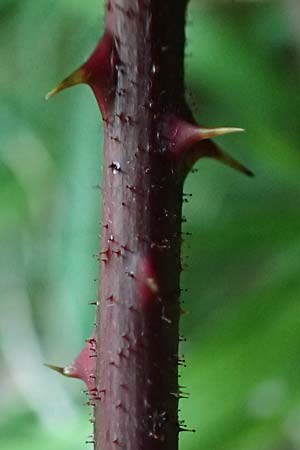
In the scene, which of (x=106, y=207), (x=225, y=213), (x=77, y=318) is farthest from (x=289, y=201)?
(x=106, y=207)

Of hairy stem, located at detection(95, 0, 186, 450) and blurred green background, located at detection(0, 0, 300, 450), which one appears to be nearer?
hairy stem, located at detection(95, 0, 186, 450)

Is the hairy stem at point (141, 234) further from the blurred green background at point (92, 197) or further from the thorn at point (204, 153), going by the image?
the blurred green background at point (92, 197)

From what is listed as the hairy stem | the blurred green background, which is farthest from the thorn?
the blurred green background

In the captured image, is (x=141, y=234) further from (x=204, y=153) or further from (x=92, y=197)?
(x=92, y=197)

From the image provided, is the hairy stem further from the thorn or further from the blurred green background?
the blurred green background

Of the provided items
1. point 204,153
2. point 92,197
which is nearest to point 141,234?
point 204,153

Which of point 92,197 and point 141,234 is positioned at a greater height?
point 141,234

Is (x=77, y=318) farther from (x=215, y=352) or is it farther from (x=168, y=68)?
Answer: (x=168, y=68)

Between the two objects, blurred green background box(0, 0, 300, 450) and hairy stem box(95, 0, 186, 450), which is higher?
hairy stem box(95, 0, 186, 450)
